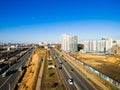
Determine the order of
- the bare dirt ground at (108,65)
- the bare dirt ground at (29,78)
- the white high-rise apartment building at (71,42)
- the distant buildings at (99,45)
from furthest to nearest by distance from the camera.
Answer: the white high-rise apartment building at (71,42), the distant buildings at (99,45), the bare dirt ground at (108,65), the bare dirt ground at (29,78)

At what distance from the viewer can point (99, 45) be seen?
172125mm

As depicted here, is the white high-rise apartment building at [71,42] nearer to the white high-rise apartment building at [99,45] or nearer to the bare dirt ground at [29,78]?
the white high-rise apartment building at [99,45]

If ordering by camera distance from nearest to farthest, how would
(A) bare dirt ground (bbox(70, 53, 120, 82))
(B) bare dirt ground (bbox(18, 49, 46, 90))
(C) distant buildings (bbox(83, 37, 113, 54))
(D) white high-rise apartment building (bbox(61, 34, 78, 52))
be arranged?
(B) bare dirt ground (bbox(18, 49, 46, 90)) < (A) bare dirt ground (bbox(70, 53, 120, 82)) < (C) distant buildings (bbox(83, 37, 113, 54)) < (D) white high-rise apartment building (bbox(61, 34, 78, 52))

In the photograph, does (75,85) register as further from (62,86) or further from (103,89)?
(103,89)

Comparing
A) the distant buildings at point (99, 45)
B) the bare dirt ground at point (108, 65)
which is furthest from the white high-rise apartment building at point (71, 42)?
the bare dirt ground at point (108, 65)

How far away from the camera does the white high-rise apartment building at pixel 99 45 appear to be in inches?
6590

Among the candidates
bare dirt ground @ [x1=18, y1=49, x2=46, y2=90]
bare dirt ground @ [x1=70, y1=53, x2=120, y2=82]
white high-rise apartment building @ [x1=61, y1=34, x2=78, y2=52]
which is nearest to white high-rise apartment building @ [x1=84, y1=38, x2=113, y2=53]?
white high-rise apartment building @ [x1=61, y1=34, x2=78, y2=52]

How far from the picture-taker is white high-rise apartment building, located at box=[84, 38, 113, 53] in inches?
6590

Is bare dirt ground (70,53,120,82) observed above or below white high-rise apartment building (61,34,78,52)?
below

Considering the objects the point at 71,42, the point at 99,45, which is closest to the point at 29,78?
the point at 71,42

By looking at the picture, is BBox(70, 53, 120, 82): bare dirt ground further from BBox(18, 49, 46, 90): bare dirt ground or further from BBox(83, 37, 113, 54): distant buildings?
BBox(83, 37, 113, 54): distant buildings

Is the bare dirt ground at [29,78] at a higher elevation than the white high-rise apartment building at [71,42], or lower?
lower

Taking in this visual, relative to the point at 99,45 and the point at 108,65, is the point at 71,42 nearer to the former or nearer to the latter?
the point at 99,45

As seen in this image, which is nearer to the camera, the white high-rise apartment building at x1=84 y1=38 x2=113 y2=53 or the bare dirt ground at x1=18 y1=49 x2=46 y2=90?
the bare dirt ground at x1=18 y1=49 x2=46 y2=90
